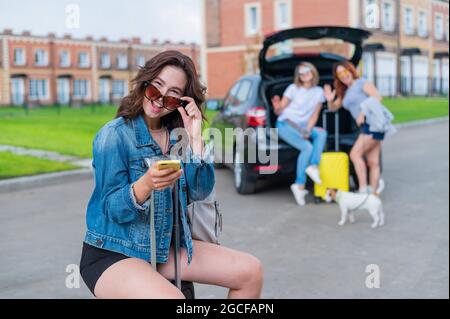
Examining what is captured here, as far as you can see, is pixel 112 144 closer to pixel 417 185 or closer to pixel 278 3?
pixel 417 185

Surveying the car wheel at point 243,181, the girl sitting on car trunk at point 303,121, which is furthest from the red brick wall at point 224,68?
the girl sitting on car trunk at point 303,121

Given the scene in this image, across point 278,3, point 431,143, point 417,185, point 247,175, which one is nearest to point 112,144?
point 247,175

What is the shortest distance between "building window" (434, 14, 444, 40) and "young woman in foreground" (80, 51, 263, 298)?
306 centimetres

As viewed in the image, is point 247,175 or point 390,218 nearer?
point 390,218

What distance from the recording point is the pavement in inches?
144

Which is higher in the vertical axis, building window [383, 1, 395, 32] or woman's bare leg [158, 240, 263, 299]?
building window [383, 1, 395, 32]

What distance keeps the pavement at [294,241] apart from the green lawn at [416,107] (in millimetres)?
2418

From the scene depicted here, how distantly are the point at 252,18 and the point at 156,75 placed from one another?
33722 millimetres

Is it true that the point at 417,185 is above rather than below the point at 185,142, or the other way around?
below

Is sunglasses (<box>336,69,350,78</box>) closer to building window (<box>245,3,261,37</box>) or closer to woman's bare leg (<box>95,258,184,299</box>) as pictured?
woman's bare leg (<box>95,258,184,299</box>)

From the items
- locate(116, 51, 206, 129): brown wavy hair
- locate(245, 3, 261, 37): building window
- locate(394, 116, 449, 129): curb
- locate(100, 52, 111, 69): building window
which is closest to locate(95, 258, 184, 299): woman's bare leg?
locate(116, 51, 206, 129): brown wavy hair
